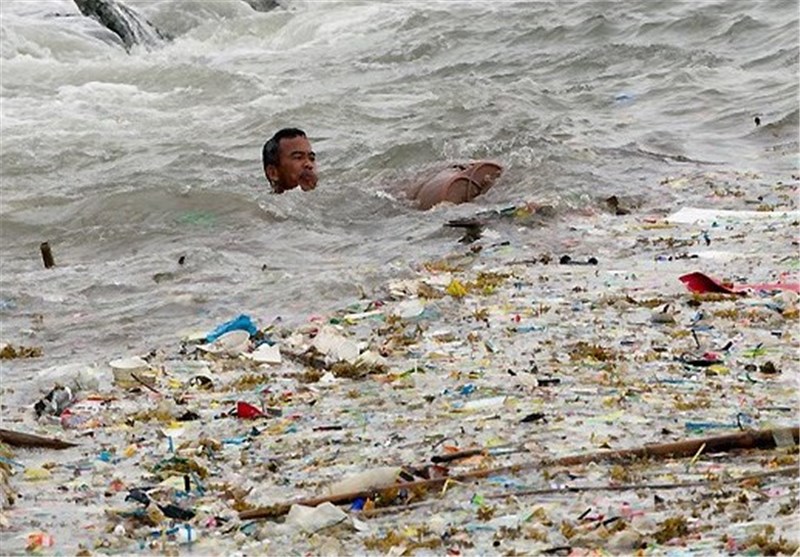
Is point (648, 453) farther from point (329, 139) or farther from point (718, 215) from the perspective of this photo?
point (329, 139)

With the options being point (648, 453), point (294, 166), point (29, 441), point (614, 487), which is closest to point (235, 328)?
point (29, 441)

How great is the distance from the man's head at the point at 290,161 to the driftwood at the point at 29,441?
5.60 metres

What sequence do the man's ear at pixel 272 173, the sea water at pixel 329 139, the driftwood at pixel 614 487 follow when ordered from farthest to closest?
the man's ear at pixel 272 173 < the sea water at pixel 329 139 < the driftwood at pixel 614 487

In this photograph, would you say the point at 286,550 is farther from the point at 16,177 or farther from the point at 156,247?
the point at 16,177

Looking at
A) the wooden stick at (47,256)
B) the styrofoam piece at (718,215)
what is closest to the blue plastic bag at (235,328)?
the wooden stick at (47,256)

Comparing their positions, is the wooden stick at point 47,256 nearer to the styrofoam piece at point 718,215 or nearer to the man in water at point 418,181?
the man in water at point 418,181

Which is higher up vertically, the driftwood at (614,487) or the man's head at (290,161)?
the driftwood at (614,487)

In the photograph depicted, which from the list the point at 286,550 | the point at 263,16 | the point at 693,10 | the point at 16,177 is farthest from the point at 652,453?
the point at 263,16

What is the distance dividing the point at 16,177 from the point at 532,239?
5671 mm

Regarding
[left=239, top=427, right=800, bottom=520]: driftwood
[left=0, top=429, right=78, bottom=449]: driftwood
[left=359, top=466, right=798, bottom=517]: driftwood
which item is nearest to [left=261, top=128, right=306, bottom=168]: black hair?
[left=0, top=429, right=78, bottom=449]: driftwood

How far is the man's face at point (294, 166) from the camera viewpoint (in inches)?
399

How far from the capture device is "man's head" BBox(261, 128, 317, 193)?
10117 mm

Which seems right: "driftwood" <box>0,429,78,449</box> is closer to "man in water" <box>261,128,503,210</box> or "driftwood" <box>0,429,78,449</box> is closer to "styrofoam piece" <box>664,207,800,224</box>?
"styrofoam piece" <box>664,207,800,224</box>

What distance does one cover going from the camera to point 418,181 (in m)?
9.78
